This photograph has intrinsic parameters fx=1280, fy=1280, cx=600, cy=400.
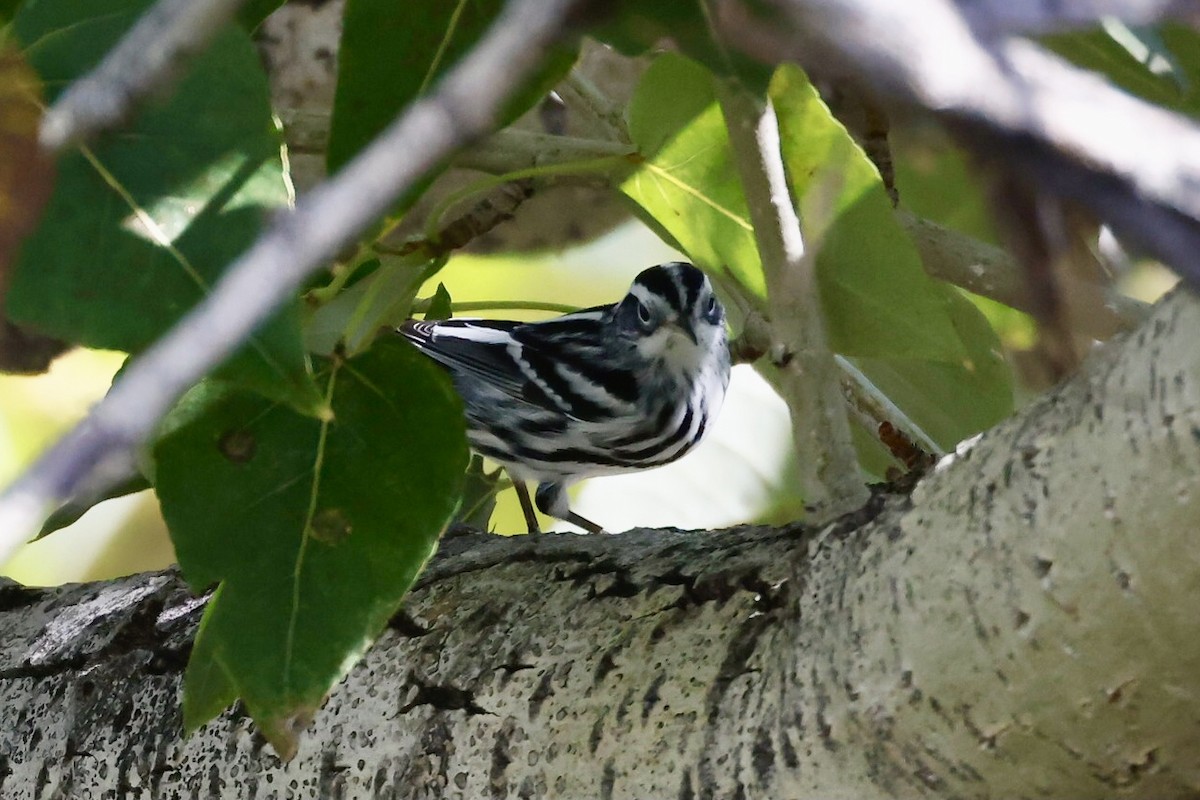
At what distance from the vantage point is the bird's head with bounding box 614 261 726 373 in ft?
4.63

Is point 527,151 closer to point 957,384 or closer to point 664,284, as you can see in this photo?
point 957,384

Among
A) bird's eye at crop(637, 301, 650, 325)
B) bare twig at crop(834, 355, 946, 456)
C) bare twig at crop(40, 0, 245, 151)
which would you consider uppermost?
bird's eye at crop(637, 301, 650, 325)

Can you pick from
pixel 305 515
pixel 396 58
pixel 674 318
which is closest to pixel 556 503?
pixel 674 318

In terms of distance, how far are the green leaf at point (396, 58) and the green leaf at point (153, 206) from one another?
0.07 metres

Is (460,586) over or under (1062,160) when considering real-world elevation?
over

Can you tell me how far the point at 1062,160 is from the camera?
17cm

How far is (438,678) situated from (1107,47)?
0.52m

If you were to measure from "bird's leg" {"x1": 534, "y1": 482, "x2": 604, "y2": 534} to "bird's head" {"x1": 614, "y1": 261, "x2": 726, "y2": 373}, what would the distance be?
184mm

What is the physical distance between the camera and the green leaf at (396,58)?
1.88 ft

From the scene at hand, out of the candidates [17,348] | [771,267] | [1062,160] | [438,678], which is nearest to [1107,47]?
[771,267]

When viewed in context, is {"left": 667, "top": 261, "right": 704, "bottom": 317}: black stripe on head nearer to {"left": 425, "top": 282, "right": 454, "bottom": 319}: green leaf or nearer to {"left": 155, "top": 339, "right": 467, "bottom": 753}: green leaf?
{"left": 425, "top": 282, "right": 454, "bottom": 319}: green leaf

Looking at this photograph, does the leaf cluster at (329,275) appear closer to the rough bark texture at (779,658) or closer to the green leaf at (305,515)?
the green leaf at (305,515)

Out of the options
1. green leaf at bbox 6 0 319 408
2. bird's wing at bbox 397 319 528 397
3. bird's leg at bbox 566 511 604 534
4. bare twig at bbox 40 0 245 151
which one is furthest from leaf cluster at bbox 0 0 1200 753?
bird's wing at bbox 397 319 528 397

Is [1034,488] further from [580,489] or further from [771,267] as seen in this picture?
[580,489]
